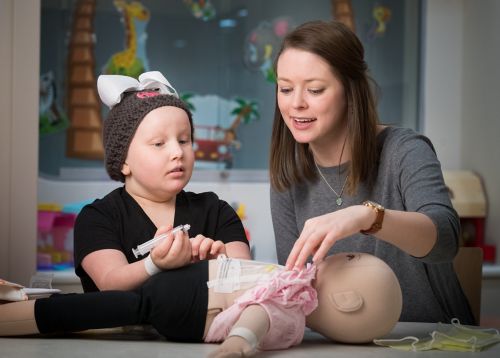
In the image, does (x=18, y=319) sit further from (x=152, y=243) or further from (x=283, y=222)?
(x=283, y=222)

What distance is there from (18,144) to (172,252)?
1.69 m

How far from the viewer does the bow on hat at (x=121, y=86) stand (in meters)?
1.55

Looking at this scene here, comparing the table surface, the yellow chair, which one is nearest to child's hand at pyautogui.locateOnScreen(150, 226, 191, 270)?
the table surface

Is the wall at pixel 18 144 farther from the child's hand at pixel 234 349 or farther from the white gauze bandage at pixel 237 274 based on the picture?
the child's hand at pixel 234 349

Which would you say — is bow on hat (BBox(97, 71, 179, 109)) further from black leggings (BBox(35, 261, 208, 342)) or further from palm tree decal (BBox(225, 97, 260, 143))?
palm tree decal (BBox(225, 97, 260, 143))

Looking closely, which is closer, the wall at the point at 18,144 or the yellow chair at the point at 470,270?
the yellow chair at the point at 470,270

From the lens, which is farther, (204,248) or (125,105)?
(125,105)

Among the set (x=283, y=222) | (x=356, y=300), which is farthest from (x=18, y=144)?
(x=356, y=300)

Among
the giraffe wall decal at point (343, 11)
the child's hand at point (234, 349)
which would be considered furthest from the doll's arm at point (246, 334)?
the giraffe wall decal at point (343, 11)

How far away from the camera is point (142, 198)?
1502 millimetres

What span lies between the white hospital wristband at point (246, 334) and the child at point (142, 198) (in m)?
0.25

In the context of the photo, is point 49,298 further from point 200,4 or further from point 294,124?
point 200,4

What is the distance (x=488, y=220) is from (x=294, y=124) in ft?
7.00

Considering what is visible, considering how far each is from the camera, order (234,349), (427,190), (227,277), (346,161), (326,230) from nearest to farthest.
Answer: (234,349) < (326,230) < (227,277) < (427,190) < (346,161)
